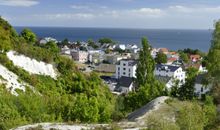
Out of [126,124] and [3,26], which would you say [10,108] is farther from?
[3,26]

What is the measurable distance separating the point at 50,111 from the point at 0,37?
40.6 feet

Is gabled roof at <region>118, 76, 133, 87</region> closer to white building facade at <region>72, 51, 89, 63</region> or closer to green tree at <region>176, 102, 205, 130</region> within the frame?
white building facade at <region>72, 51, 89, 63</region>

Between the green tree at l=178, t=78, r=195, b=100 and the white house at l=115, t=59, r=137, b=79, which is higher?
the green tree at l=178, t=78, r=195, b=100


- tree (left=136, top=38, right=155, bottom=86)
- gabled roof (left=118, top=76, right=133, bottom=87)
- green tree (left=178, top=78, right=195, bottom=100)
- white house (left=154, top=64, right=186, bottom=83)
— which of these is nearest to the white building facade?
white house (left=154, top=64, right=186, bottom=83)

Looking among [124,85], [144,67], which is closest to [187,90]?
[144,67]

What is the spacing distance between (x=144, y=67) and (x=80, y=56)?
67.0m

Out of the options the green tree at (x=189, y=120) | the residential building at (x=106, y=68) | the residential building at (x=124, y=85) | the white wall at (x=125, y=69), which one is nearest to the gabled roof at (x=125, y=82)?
the residential building at (x=124, y=85)

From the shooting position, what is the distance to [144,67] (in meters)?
36.7

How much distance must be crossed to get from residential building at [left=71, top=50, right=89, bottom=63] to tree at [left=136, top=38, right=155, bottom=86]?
2537 inches

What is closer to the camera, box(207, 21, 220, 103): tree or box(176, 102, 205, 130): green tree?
box(176, 102, 205, 130): green tree

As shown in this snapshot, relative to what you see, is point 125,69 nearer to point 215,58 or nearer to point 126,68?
point 126,68

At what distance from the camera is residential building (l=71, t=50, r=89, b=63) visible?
333ft

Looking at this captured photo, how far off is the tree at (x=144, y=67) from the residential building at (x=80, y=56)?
64.4 meters

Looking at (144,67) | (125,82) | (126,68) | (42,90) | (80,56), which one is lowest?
(80,56)
